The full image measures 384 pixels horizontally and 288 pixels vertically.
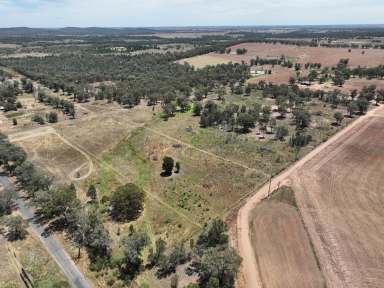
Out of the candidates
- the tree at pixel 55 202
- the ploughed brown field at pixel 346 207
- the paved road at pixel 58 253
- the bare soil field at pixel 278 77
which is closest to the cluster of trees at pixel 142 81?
the bare soil field at pixel 278 77

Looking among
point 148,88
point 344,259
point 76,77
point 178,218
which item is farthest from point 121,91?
point 344,259

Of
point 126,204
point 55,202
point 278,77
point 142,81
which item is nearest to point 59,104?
point 142,81

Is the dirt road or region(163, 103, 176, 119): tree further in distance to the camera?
region(163, 103, 176, 119): tree

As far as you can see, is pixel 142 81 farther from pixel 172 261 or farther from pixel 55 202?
pixel 172 261

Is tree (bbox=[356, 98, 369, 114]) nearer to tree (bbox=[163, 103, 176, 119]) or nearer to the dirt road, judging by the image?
the dirt road

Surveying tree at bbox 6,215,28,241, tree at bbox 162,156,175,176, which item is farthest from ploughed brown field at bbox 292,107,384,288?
tree at bbox 6,215,28,241

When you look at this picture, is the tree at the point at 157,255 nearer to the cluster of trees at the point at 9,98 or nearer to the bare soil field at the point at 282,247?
the bare soil field at the point at 282,247
